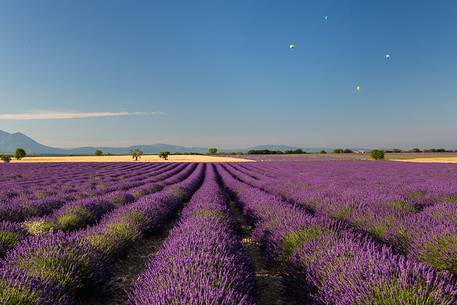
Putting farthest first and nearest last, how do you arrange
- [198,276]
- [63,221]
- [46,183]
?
[46,183], [63,221], [198,276]

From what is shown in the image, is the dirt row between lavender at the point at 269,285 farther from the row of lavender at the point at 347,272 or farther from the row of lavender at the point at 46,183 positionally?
the row of lavender at the point at 46,183

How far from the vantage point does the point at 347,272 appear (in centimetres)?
257

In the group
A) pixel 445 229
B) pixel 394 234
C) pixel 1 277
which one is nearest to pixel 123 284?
pixel 1 277

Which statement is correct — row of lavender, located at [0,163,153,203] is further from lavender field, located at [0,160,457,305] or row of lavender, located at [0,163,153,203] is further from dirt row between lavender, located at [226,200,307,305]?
dirt row between lavender, located at [226,200,307,305]

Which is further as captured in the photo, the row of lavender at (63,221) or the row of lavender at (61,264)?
the row of lavender at (63,221)

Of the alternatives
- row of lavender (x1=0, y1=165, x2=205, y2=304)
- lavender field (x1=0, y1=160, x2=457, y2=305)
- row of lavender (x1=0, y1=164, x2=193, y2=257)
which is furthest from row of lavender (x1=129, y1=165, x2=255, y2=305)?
row of lavender (x1=0, y1=164, x2=193, y2=257)

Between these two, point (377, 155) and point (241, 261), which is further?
point (377, 155)

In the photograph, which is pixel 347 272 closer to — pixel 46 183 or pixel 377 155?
pixel 46 183

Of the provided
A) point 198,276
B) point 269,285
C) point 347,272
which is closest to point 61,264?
point 198,276

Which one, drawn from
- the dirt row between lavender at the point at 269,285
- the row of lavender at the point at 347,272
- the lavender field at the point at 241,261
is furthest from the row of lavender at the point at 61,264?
the row of lavender at the point at 347,272

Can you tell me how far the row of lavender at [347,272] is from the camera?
2.18 m

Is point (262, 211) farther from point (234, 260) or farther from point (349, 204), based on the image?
point (234, 260)

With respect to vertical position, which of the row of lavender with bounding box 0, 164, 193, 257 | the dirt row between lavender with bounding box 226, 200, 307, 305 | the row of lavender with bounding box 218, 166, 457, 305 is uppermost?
the row of lavender with bounding box 218, 166, 457, 305

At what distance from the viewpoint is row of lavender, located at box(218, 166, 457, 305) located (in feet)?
7.16
